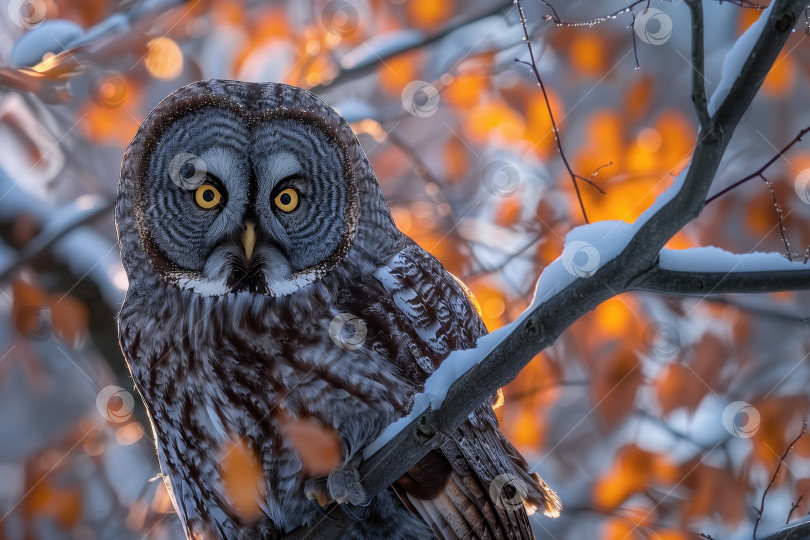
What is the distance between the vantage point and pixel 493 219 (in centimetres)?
617

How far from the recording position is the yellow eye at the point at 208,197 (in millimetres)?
2918

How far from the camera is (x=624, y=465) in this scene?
6016 mm

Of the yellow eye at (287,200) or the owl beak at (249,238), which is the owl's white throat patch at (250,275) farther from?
the yellow eye at (287,200)

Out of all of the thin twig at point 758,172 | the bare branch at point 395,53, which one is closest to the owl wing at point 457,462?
the thin twig at point 758,172

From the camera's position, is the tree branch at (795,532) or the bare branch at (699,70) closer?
the bare branch at (699,70)

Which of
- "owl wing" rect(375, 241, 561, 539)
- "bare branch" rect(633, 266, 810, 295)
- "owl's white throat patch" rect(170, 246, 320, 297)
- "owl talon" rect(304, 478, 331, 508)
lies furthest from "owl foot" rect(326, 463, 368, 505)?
"bare branch" rect(633, 266, 810, 295)

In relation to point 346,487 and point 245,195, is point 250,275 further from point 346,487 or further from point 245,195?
point 346,487

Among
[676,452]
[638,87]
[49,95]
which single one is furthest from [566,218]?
[49,95]

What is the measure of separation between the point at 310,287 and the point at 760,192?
4749mm

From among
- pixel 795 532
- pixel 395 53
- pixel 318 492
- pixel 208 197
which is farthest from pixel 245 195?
pixel 395 53

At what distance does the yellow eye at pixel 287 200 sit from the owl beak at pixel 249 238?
6.7 inches

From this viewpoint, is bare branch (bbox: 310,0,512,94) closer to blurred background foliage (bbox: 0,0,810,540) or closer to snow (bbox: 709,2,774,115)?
blurred background foliage (bbox: 0,0,810,540)

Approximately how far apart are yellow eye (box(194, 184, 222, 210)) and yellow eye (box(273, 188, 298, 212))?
0.75 feet

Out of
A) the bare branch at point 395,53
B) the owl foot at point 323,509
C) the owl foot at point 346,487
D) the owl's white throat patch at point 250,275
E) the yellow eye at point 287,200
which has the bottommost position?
the owl foot at point 323,509
